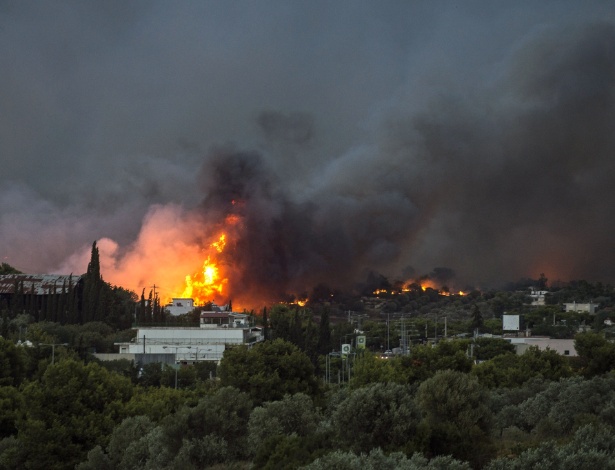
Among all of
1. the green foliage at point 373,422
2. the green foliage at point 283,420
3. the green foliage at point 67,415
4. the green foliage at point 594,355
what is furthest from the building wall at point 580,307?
the green foliage at point 373,422

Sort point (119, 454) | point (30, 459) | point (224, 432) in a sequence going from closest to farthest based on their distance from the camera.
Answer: point (224, 432) → point (119, 454) → point (30, 459)

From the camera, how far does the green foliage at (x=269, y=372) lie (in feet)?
125

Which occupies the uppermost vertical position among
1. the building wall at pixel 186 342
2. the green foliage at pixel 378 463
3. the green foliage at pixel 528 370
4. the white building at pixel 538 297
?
the white building at pixel 538 297

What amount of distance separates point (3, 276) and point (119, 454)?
241 ft

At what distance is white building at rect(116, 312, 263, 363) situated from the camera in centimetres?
7331

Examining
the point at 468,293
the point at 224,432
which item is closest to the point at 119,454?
the point at 224,432

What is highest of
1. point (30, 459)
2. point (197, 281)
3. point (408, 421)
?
point (197, 281)

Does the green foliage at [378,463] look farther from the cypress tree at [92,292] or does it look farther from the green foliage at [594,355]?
the cypress tree at [92,292]

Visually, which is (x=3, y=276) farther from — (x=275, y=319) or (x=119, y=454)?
(x=119, y=454)

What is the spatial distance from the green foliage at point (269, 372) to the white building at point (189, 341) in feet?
107

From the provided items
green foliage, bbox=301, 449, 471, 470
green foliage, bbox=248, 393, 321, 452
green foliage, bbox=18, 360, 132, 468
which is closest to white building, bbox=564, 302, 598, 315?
green foliage, bbox=18, 360, 132, 468

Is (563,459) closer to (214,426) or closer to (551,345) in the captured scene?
(214,426)

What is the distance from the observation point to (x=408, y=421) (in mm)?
22141

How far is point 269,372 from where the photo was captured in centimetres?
3922
